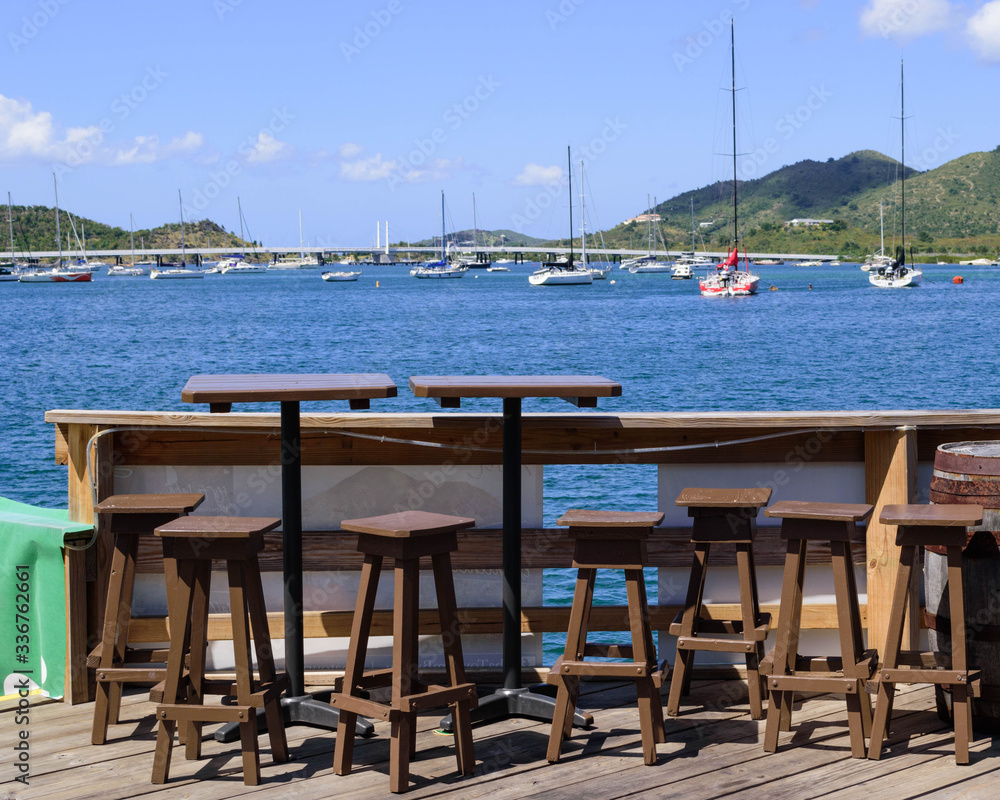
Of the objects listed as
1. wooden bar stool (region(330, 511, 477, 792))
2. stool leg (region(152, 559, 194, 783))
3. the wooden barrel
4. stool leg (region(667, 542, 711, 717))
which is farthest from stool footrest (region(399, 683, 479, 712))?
the wooden barrel

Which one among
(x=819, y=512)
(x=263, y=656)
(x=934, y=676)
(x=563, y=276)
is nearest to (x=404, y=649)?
(x=263, y=656)

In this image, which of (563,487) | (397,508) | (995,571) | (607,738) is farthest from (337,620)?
(563,487)

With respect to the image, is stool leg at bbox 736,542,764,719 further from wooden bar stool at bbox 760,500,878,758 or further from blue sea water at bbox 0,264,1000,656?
blue sea water at bbox 0,264,1000,656

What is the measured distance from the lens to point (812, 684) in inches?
128

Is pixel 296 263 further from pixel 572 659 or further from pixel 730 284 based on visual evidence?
pixel 572 659

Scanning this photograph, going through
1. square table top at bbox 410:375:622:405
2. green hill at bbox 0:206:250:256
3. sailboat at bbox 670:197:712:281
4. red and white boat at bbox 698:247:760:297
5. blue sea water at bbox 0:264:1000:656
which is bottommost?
blue sea water at bbox 0:264:1000:656

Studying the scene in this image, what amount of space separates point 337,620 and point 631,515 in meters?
1.25

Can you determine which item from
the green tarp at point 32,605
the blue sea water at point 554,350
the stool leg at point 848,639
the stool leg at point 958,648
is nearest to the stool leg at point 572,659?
the stool leg at point 848,639

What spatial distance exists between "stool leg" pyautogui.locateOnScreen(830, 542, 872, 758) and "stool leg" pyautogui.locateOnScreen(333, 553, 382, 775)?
1.43 metres

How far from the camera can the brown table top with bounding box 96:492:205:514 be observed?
340cm

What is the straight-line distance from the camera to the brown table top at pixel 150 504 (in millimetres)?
3396

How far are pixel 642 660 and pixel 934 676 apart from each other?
89cm

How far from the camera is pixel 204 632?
3.18 m

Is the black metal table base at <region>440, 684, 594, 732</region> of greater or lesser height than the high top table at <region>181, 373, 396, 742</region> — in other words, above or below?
below
